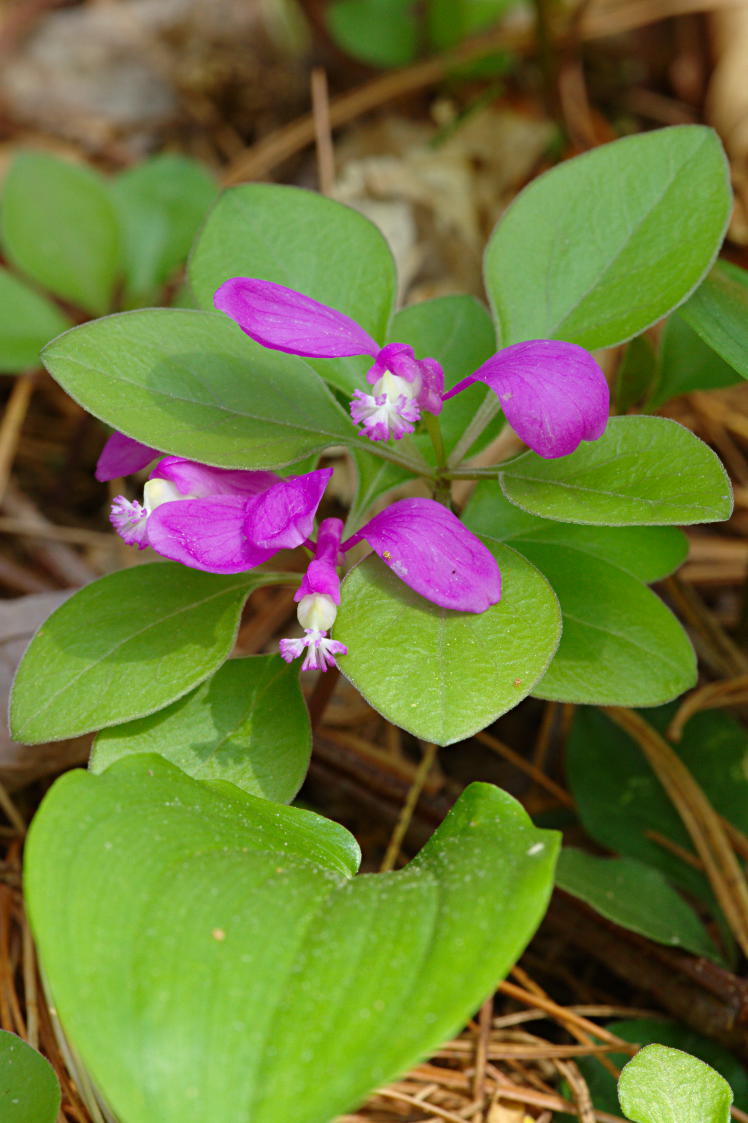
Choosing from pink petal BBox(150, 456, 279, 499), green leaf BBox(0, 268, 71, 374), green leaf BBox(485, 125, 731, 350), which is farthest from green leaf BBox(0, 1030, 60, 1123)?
green leaf BBox(0, 268, 71, 374)

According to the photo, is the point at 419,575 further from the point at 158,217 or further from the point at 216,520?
the point at 158,217

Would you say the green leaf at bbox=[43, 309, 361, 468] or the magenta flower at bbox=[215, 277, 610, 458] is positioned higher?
the magenta flower at bbox=[215, 277, 610, 458]

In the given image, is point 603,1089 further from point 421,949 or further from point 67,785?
point 67,785

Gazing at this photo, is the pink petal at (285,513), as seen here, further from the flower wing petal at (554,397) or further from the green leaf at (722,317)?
the green leaf at (722,317)

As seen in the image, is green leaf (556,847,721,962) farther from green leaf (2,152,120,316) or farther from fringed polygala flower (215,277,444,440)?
green leaf (2,152,120,316)

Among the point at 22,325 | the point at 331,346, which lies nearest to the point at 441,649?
the point at 331,346

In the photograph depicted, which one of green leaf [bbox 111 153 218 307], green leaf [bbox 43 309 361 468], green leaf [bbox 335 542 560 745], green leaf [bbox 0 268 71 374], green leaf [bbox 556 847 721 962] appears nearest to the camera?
green leaf [bbox 335 542 560 745]
